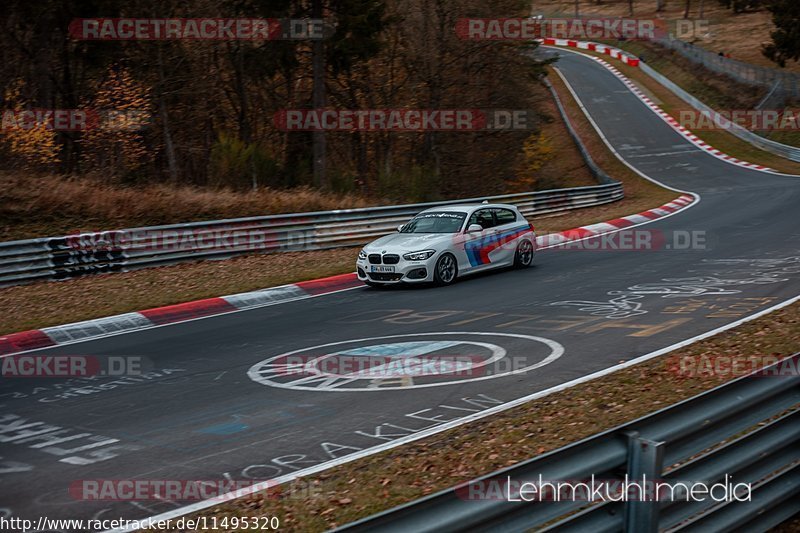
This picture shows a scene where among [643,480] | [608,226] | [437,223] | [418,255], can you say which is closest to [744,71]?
[608,226]

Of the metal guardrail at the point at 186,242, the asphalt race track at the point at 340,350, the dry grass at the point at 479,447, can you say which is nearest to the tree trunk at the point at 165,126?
the metal guardrail at the point at 186,242

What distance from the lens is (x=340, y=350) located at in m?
11.1

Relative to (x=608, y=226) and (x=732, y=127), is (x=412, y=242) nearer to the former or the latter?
(x=608, y=226)

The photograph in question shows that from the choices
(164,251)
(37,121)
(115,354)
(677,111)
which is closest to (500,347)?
(115,354)

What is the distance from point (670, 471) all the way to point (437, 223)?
43.1ft

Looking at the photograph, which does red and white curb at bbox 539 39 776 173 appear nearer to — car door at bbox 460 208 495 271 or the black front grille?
car door at bbox 460 208 495 271

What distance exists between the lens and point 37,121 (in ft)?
76.5

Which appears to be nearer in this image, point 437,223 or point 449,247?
point 449,247

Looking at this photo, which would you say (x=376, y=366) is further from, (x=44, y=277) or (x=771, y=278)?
(x=44, y=277)

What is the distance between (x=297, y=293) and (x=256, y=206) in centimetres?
746

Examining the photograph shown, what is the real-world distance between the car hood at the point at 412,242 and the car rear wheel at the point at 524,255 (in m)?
2.04

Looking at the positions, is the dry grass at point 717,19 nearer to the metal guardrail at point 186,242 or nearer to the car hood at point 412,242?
the metal guardrail at point 186,242

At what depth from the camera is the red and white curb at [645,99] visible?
142ft

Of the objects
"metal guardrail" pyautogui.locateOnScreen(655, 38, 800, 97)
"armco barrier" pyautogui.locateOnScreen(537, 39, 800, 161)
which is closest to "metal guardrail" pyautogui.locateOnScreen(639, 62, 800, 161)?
"armco barrier" pyautogui.locateOnScreen(537, 39, 800, 161)
